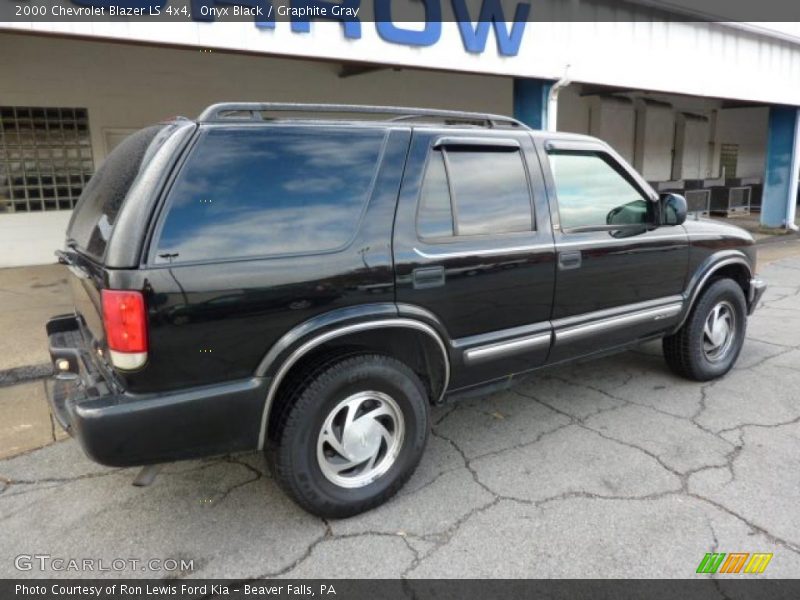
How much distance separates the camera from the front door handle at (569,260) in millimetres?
3347

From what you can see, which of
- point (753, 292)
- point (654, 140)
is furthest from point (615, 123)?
point (753, 292)

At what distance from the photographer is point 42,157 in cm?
873

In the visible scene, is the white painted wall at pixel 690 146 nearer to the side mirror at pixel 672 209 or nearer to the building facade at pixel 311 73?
the building facade at pixel 311 73

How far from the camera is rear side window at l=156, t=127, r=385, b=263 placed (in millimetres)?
2316

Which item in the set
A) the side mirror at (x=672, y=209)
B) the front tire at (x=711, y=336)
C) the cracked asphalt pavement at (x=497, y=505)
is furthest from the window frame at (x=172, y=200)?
Result: the front tire at (x=711, y=336)

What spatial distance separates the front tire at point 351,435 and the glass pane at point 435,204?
0.68 metres

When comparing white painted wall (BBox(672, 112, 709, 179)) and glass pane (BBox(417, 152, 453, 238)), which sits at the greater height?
white painted wall (BBox(672, 112, 709, 179))

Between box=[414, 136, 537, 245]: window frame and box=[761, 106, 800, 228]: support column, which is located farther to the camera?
box=[761, 106, 800, 228]: support column

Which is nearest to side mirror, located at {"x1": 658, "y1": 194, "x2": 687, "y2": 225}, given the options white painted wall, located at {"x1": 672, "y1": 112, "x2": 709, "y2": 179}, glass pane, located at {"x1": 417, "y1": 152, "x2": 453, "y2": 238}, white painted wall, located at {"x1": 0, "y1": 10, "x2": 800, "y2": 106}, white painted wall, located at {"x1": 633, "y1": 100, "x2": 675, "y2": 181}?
glass pane, located at {"x1": 417, "y1": 152, "x2": 453, "y2": 238}

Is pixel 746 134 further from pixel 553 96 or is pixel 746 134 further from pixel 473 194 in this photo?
pixel 473 194

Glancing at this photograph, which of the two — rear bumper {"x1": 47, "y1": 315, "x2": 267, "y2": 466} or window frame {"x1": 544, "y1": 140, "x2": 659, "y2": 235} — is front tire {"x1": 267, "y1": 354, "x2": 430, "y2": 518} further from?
window frame {"x1": 544, "y1": 140, "x2": 659, "y2": 235}

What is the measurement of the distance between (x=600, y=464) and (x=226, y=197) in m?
2.42

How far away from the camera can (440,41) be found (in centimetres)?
691

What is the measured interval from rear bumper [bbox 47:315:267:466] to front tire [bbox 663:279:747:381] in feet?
10.5
